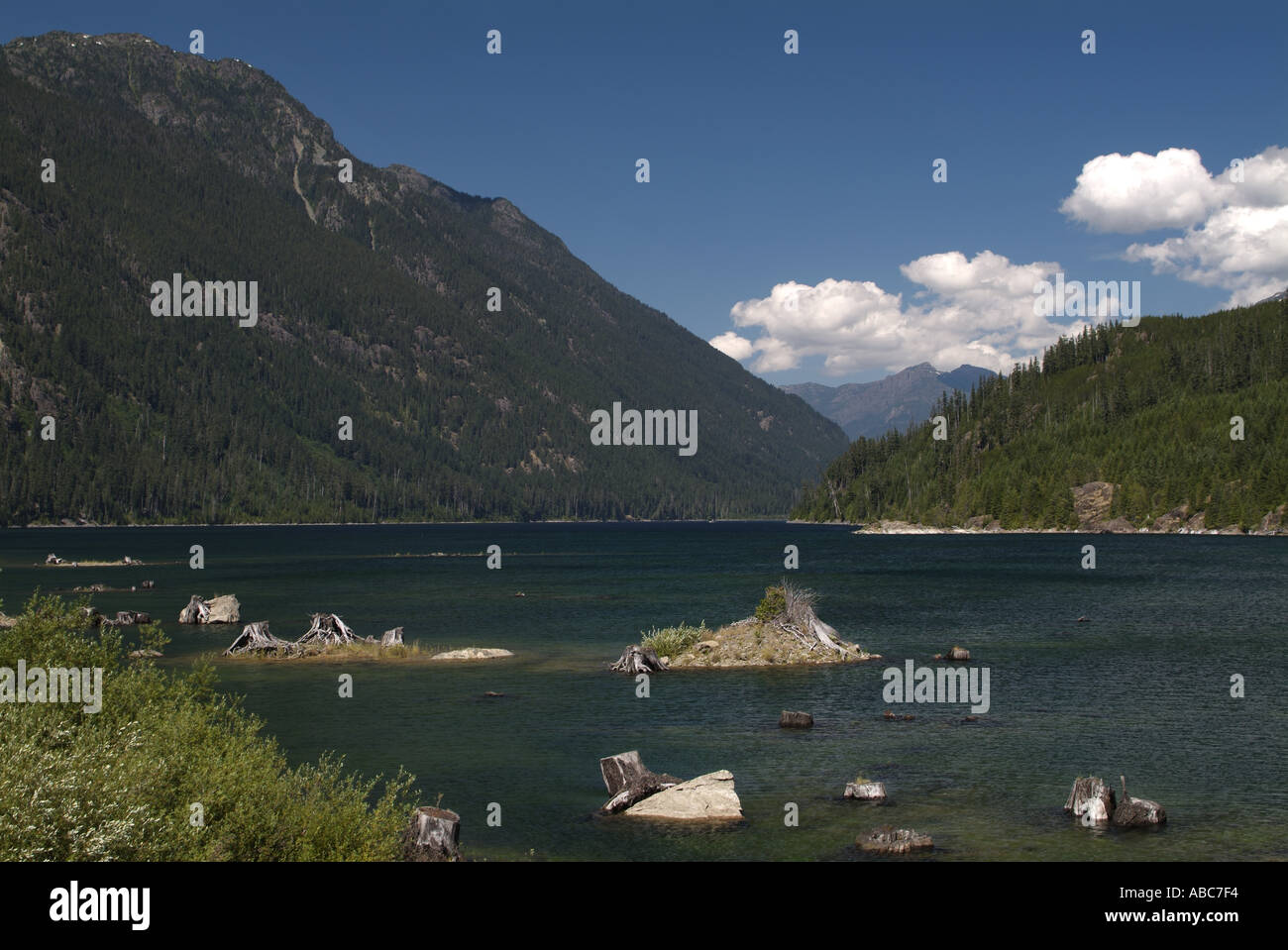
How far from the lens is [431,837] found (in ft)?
86.0

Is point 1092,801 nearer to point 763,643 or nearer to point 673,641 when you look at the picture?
point 763,643

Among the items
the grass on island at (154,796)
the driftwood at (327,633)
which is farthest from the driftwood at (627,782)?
the driftwood at (327,633)

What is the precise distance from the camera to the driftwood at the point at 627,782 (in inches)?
1289

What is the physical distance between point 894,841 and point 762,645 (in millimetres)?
37800

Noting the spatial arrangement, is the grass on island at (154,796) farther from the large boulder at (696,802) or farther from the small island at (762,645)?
the small island at (762,645)

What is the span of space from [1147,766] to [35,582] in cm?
12389

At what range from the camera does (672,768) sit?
38.4 meters

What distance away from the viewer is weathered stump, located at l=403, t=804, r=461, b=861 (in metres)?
25.9

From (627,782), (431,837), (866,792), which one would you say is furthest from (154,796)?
(866,792)

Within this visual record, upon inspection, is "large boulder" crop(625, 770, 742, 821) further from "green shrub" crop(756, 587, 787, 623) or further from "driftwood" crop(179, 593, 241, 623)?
"driftwood" crop(179, 593, 241, 623)

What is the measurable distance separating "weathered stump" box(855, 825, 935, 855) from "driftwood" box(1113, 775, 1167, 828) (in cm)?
641

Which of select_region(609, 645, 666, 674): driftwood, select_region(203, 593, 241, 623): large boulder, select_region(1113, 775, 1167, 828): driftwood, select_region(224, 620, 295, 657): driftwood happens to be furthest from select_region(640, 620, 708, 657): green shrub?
select_region(203, 593, 241, 623): large boulder
